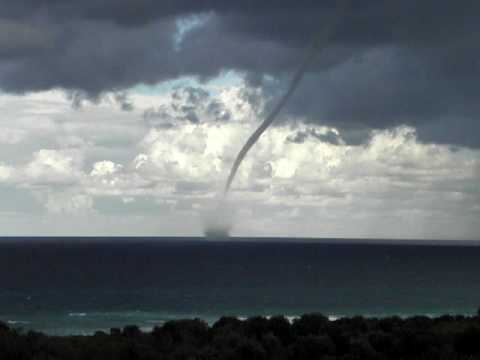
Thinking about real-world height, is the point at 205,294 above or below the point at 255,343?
below

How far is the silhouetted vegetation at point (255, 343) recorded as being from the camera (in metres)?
31.4

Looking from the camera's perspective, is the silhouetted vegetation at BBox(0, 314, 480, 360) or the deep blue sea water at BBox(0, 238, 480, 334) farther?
the deep blue sea water at BBox(0, 238, 480, 334)

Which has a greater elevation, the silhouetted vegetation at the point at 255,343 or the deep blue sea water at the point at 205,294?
the silhouetted vegetation at the point at 255,343

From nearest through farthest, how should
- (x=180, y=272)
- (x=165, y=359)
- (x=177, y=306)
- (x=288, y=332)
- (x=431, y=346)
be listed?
(x=165, y=359) → (x=431, y=346) → (x=288, y=332) → (x=177, y=306) → (x=180, y=272)

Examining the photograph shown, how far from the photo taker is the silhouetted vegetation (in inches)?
1236

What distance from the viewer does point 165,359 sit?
30.4 m

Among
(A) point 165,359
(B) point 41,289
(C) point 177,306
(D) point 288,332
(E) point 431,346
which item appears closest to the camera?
(A) point 165,359

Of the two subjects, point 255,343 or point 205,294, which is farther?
point 205,294

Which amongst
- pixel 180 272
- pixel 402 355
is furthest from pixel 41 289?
pixel 402 355

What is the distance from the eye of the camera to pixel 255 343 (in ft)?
107

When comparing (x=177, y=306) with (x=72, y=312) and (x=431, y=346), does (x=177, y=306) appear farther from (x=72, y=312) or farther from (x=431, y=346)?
(x=431, y=346)

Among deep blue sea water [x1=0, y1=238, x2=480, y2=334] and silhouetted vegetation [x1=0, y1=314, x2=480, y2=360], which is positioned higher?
silhouetted vegetation [x1=0, y1=314, x2=480, y2=360]

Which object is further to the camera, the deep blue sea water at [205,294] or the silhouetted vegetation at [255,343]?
the deep blue sea water at [205,294]

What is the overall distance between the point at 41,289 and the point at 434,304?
5363 cm
